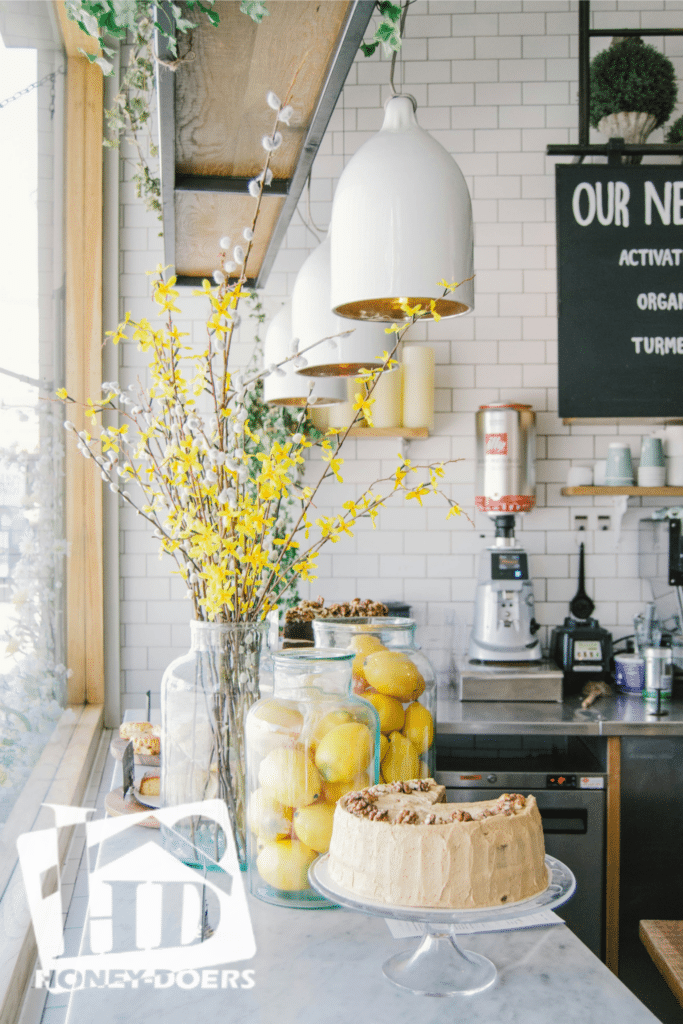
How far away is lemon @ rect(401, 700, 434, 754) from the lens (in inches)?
54.3

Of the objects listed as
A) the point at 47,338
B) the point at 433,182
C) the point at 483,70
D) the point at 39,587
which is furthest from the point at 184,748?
the point at 483,70

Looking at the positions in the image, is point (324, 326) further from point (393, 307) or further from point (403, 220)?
point (403, 220)

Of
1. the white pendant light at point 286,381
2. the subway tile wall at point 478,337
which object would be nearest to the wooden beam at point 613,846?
the subway tile wall at point 478,337

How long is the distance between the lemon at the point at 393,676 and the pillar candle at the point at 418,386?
230cm

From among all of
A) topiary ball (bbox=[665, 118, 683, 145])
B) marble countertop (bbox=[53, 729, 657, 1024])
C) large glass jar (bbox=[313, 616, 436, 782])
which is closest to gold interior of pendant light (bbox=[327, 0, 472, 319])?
large glass jar (bbox=[313, 616, 436, 782])

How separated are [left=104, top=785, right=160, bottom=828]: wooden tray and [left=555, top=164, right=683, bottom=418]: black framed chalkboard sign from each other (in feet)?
5.97

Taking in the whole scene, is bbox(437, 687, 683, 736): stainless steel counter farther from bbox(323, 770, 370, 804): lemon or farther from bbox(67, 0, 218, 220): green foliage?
bbox(67, 0, 218, 220): green foliage

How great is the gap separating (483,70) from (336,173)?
800 mm

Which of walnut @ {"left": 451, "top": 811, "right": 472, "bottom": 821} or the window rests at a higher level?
the window

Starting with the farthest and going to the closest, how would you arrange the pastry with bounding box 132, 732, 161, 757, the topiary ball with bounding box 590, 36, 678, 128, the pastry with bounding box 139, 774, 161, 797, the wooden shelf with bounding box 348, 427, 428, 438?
the wooden shelf with bounding box 348, 427, 428, 438
the topiary ball with bounding box 590, 36, 678, 128
the pastry with bounding box 132, 732, 161, 757
the pastry with bounding box 139, 774, 161, 797

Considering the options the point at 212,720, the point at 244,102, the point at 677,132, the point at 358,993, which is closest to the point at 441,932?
the point at 358,993

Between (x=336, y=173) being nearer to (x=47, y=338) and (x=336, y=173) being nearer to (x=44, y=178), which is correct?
(x=44, y=178)

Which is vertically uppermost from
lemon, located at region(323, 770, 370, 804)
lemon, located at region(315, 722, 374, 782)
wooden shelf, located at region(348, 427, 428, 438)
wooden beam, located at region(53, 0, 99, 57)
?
wooden beam, located at region(53, 0, 99, 57)

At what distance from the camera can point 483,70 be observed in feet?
12.3
